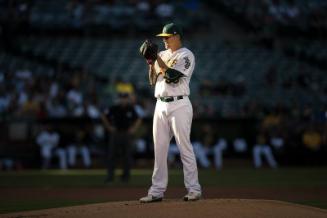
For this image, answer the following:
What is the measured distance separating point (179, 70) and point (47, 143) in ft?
44.2

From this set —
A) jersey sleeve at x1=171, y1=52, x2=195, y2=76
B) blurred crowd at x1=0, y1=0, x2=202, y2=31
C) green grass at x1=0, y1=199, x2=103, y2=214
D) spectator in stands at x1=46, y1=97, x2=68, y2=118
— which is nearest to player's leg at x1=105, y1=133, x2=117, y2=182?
green grass at x1=0, y1=199, x2=103, y2=214

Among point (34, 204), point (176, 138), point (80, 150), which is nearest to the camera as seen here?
point (176, 138)

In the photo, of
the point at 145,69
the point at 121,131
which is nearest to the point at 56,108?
the point at 145,69

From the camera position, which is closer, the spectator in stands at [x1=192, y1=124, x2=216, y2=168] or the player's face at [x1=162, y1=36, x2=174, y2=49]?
the player's face at [x1=162, y1=36, x2=174, y2=49]

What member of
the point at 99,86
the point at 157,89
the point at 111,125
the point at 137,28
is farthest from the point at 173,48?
the point at 137,28

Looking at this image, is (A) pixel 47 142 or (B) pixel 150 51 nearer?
(B) pixel 150 51

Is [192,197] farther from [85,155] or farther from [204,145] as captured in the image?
[204,145]

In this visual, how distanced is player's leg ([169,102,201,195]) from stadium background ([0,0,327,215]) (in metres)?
12.0

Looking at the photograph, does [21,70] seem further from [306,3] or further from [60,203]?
[60,203]

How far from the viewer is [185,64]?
8.84 m

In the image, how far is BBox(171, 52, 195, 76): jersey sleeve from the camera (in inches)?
346

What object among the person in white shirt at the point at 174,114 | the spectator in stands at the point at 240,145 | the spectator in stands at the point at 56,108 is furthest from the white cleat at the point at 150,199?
the spectator in stands at the point at 240,145

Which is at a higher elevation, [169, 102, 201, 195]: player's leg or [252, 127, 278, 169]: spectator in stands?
[169, 102, 201, 195]: player's leg

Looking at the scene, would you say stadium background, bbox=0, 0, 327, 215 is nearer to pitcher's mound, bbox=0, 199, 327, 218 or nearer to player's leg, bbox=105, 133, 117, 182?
player's leg, bbox=105, 133, 117, 182
